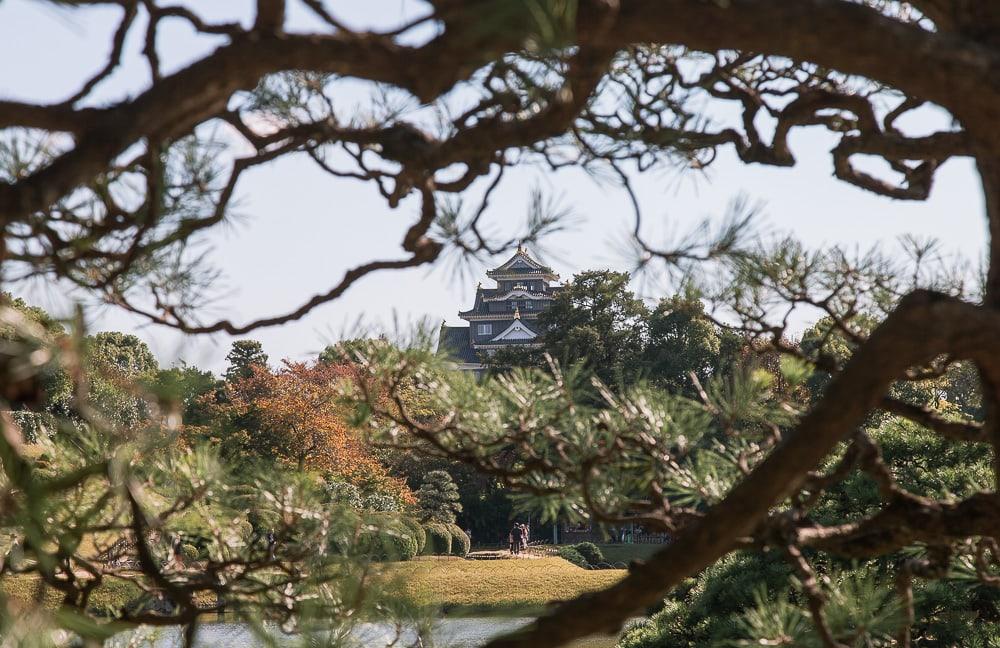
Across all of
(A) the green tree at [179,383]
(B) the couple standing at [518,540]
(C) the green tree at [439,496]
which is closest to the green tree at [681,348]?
(B) the couple standing at [518,540]

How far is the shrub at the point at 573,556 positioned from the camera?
12.1 meters

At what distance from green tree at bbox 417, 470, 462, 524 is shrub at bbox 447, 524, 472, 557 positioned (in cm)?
19

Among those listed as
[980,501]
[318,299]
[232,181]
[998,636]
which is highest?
[232,181]

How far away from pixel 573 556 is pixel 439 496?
6.03 ft

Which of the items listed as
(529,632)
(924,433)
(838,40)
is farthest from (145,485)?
(924,433)

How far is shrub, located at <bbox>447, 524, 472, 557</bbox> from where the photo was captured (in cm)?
1227

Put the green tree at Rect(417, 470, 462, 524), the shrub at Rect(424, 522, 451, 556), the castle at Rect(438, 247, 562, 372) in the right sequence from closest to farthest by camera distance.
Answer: the shrub at Rect(424, 522, 451, 556)
the green tree at Rect(417, 470, 462, 524)
the castle at Rect(438, 247, 562, 372)

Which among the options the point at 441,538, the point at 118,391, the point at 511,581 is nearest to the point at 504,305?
the point at 441,538

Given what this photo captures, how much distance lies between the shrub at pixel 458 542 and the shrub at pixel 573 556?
47.4 inches

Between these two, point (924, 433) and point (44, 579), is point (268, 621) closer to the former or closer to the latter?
point (44, 579)

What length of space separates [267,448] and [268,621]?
1011 cm

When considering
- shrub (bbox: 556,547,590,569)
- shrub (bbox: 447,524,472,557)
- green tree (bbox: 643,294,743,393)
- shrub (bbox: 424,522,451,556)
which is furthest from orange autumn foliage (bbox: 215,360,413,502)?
green tree (bbox: 643,294,743,393)

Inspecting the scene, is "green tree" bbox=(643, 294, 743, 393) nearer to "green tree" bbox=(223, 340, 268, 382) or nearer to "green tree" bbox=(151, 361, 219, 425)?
"green tree" bbox=(223, 340, 268, 382)

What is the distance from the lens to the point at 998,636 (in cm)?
268
